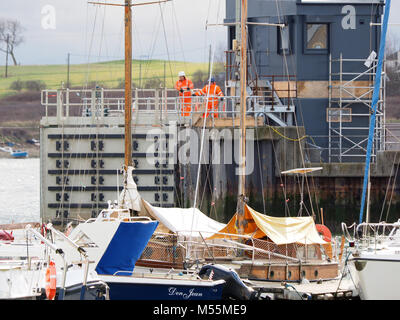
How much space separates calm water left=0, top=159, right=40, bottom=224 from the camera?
1831 inches

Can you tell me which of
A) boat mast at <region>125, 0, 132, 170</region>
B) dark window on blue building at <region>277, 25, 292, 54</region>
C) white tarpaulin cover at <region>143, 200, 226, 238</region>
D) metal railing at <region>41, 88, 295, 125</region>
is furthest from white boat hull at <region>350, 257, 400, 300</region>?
dark window on blue building at <region>277, 25, 292, 54</region>

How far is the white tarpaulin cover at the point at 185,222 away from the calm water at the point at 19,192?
794 cm

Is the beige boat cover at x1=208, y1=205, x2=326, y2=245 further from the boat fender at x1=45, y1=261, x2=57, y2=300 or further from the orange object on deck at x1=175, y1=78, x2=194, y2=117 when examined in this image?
the orange object on deck at x1=175, y1=78, x2=194, y2=117

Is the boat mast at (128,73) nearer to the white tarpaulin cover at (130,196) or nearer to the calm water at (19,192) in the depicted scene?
the white tarpaulin cover at (130,196)

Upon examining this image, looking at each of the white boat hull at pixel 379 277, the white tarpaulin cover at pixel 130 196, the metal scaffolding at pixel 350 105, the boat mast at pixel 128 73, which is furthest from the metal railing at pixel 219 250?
the metal scaffolding at pixel 350 105

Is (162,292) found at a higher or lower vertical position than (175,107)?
lower

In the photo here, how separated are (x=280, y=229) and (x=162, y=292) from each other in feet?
16.4

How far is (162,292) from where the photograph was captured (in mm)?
23250

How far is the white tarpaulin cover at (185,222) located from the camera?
27141 mm

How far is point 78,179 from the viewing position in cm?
3628

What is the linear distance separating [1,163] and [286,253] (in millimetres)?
90375

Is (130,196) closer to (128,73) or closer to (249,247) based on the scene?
(249,247)

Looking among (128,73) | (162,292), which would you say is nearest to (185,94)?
(128,73)

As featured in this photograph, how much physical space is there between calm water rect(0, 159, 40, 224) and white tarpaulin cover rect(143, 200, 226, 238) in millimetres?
7941
